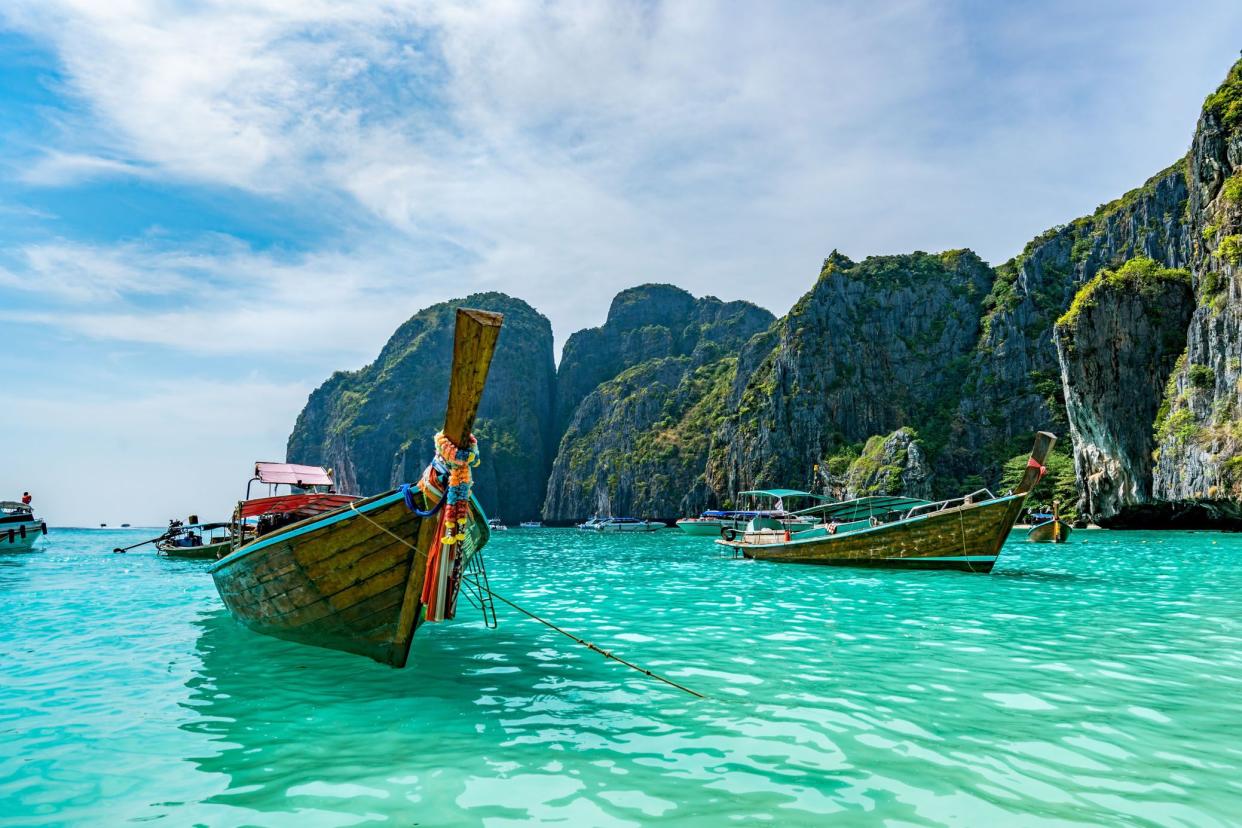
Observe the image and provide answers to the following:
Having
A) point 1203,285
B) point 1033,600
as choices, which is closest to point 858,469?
point 1203,285

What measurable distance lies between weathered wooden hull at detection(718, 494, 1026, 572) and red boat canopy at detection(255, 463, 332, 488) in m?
18.4

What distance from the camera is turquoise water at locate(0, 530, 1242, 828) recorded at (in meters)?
5.07

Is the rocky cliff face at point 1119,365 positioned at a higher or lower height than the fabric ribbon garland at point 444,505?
higher

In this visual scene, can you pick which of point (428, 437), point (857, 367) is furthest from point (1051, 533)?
point (428, 437)

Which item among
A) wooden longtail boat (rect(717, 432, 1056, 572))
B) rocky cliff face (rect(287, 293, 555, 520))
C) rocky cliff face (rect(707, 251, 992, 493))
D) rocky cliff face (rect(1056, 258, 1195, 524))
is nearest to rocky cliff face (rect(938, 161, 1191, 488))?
rocky cliff face (rect(707, 251, 992, 493))

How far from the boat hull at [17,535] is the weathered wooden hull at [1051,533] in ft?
209

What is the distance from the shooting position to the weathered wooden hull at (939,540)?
22266mm

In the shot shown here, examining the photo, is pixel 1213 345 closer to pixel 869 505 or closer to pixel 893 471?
pixel 893 471

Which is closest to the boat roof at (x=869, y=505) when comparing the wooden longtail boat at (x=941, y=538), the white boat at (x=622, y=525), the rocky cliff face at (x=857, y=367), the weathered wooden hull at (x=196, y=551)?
the wooden longtail boat at (x=941, y=538)

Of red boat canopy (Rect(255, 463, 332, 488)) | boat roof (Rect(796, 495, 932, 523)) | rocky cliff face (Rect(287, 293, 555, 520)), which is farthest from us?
rocky cliff face (Rect(287, 293, 555, 520))

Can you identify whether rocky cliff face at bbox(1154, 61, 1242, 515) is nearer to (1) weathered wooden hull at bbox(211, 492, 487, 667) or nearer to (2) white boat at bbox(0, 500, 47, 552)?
(1) weathered wooden hull at bbox(211, 492, 487, 667)

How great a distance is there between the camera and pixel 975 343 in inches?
4117

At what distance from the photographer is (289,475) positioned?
2125 centimetres

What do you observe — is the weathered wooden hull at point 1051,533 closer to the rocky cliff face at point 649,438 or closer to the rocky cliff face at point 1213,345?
the rocky cliff face at point 1213,345
